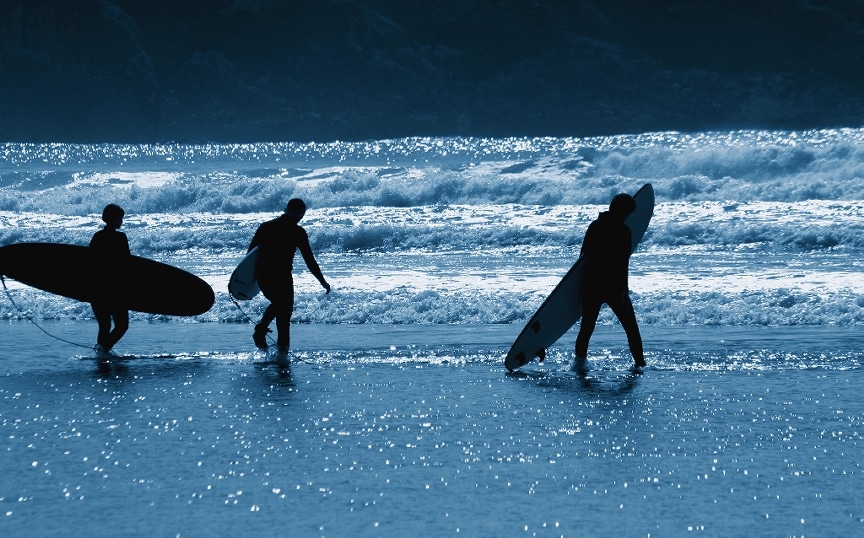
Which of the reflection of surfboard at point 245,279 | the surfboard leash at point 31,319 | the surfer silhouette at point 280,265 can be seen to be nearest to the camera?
the surfer silhouette at point 280,265

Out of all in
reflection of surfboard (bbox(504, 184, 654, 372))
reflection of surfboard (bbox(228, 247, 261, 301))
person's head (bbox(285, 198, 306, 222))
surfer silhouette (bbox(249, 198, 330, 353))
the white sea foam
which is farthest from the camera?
the white sea foam

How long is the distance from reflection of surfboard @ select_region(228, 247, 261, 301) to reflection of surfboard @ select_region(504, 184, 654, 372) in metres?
2.37

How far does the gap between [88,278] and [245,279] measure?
64.1 inches

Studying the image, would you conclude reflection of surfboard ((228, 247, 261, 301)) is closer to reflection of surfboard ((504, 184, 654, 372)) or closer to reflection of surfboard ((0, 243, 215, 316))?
reflection of surfboard ((0, 243, 215, 316))

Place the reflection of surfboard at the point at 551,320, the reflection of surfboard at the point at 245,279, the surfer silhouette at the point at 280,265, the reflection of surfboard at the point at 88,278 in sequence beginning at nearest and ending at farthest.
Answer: the reflection of surfboard at the point at 551,320 < the surfer silhouette at the point at 280,265 < the reflection of surfboard at the point at 245,279 < the reflection of surfboard at the point at 88,278

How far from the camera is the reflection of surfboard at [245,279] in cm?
1015

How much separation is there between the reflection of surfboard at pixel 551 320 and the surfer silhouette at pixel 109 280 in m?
3.10

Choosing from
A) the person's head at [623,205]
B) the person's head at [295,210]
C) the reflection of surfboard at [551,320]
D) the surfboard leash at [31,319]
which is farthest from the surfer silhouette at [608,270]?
the surfboard leash at [31,319]

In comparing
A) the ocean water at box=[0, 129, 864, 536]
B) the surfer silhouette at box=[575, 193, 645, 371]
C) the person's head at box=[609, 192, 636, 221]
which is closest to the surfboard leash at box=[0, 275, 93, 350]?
the ocean water at box=[0, 129, 864, 536]

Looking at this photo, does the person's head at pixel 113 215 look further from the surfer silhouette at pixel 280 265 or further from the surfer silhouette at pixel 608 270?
the surfer silhouette at pixel 608 270

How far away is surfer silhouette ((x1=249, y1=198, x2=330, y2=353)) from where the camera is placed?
9.68 m

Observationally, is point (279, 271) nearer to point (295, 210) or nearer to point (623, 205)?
point (295, 210)

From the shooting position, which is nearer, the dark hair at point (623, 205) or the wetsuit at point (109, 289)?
the dark hair at point (623, 205)

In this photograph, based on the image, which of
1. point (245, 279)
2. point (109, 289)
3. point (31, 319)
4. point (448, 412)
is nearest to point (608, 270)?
point (448, 412)
